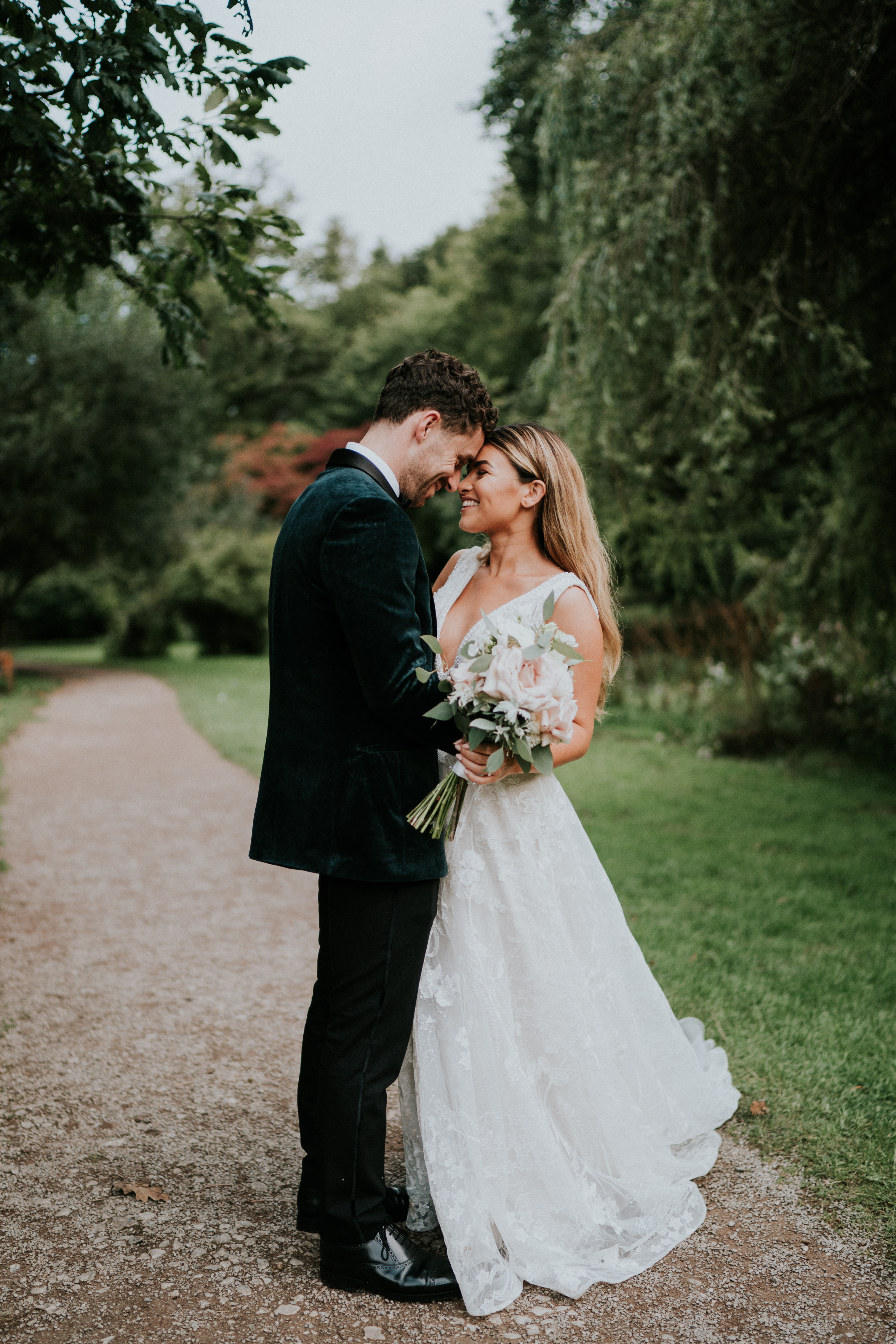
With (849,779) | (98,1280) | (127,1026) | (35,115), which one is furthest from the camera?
(849,779)

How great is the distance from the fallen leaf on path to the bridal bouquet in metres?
1.44

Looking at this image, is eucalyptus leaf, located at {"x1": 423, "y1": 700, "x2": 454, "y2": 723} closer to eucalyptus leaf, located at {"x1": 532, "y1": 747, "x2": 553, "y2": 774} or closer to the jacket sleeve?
the jacket sleeve

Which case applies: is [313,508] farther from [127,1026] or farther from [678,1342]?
[127,1026]

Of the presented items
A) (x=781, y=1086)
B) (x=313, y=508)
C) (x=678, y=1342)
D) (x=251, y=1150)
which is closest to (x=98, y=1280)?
(x=251, y=1150)

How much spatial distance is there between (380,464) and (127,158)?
261 centimetres

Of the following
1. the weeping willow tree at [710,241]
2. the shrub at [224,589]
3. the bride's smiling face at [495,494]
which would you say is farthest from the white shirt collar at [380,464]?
the shrub at [224,589]

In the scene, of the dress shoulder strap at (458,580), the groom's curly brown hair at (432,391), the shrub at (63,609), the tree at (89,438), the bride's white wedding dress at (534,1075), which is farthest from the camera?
the shrub at (63,609)

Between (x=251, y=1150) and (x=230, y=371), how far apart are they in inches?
1327

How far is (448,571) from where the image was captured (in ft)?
11.0

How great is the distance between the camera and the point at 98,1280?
2574 mm

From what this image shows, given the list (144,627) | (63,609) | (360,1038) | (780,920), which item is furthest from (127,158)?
(63,609)

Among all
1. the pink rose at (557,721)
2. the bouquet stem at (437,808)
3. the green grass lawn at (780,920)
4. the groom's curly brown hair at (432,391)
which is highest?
the groom's curly brown hair at (432,391)

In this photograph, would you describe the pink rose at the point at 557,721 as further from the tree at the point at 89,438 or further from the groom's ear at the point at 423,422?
the tree at the point at 89,438

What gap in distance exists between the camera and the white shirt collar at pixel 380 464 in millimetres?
2504
